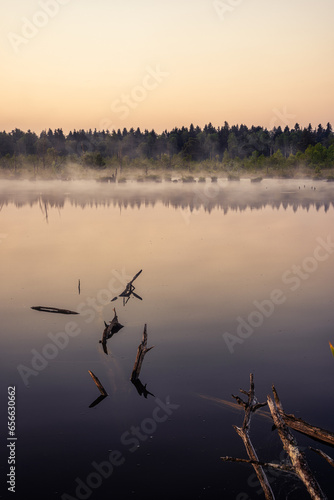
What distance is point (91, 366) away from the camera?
53.0 feet

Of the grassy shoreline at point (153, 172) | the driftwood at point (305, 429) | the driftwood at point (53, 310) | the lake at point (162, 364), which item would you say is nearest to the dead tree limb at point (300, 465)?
the driftwood at point (305, 429)

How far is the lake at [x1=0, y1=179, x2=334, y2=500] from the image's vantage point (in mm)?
11008

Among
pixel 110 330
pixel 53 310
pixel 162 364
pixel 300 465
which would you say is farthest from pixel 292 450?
pixel 53 310

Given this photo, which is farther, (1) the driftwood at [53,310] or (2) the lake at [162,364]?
(1) the driftwood at [53,310]

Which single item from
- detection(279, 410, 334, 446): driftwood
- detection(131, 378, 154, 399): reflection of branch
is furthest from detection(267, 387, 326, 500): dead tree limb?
detection(131, 378, 154, 399): reflection of branch

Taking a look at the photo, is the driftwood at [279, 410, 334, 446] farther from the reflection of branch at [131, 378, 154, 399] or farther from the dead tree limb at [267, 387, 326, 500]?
the reflection of branch at [131, 378, 154, 399]

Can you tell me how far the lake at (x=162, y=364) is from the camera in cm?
1101

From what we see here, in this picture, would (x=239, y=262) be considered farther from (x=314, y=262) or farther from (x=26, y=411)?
(x=26, y=411)

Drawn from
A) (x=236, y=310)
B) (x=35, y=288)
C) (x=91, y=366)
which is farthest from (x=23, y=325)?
(x=236, y=310)

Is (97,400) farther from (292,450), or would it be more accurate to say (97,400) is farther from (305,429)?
(292,450)

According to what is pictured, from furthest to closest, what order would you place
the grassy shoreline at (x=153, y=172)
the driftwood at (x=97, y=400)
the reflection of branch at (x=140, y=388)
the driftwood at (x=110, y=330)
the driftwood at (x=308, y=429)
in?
the grassy shoreline at (x=153, y=172) → the driftwood at (x=110, y=330) → the reflection of branch at (x=140, y=388) → the driftwood at (x=97, y=400) → the driftwood at (x=308, y=429)

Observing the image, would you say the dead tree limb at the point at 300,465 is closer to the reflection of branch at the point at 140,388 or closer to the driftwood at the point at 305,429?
the driftwood at the point at 305,429

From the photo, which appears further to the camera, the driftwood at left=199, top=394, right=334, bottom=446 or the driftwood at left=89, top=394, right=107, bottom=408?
the driftwood at left=89, top=394, right=107, bottom=408

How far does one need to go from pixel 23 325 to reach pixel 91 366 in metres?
5.08
